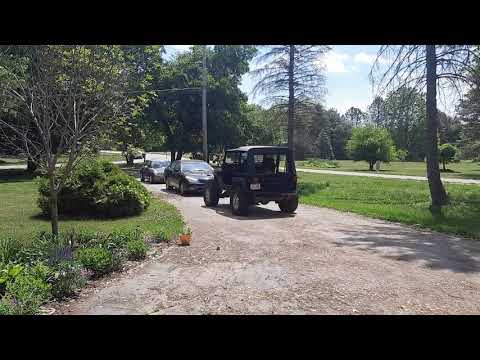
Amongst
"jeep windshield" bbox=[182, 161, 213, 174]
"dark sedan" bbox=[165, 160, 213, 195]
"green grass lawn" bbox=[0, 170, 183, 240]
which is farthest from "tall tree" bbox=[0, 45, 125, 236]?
"jeep windshield" bbox=[182, 161, 213, 174]

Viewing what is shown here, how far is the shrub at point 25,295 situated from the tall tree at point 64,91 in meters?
2.50

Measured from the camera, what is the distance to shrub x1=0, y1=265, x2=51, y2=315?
409 centimetres

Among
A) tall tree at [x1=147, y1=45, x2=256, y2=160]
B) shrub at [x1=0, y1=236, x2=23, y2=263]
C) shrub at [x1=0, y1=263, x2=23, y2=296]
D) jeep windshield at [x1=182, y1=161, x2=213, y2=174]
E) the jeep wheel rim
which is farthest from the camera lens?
tall tree at [x1=147, y1=45, x2=256, y2=160]

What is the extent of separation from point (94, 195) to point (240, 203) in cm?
390

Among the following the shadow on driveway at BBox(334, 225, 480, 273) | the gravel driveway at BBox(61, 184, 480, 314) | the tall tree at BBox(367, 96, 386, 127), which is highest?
the tall tree at BBox(367, 96, 386, 127)

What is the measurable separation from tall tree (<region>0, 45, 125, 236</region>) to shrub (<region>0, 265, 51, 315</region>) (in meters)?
2.50

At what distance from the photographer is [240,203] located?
37.4 feet

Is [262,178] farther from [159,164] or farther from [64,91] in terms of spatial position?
[159,164]

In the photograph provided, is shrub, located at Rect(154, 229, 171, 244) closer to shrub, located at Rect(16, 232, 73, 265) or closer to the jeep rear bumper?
shrub, located at Rect(16, 232, 73, 265)

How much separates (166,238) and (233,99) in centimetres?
3174

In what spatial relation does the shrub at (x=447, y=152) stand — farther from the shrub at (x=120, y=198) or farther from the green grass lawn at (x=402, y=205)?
the shrub at (x=120, y=198)

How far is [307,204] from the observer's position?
573 inches
